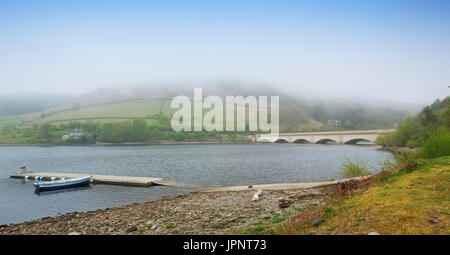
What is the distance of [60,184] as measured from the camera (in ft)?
98.8

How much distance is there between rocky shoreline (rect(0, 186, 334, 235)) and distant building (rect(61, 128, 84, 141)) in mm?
148527

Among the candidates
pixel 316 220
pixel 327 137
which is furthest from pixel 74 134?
pixel 316 220

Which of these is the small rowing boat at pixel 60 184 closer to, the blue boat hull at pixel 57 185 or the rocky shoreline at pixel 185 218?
the blue boat hull at pixel 57 185

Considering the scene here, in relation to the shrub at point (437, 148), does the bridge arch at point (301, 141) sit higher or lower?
lower

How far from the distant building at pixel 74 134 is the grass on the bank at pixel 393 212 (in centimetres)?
16055

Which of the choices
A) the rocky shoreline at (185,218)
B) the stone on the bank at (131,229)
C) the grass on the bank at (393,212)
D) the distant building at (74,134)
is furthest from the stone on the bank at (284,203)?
the distant building at (74,134)

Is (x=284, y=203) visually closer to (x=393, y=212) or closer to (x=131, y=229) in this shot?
Result: (x=393, y=212)

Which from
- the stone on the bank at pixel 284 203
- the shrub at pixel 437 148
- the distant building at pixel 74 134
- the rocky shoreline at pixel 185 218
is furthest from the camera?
the distant building at pixel 74 134

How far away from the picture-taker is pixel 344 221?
888 centimetres

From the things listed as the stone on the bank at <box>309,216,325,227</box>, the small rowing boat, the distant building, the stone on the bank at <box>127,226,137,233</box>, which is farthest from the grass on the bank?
the distant building

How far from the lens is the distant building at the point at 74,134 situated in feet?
482
